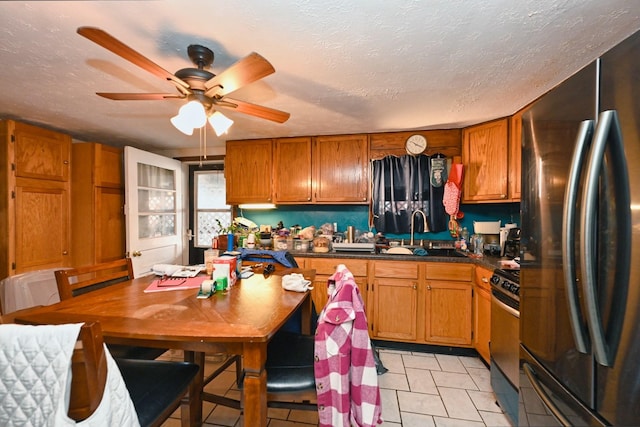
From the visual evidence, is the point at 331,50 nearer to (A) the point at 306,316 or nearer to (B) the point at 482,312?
(A) the point at 306,316

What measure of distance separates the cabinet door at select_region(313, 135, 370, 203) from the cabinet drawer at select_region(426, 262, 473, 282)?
3.09ft

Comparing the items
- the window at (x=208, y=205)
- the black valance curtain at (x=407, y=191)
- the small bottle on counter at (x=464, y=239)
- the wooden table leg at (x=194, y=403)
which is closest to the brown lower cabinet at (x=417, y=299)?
the small bottle on counter at (x=464, y=239)

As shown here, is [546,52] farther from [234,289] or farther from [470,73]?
[234,289]

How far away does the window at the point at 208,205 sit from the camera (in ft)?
11.8

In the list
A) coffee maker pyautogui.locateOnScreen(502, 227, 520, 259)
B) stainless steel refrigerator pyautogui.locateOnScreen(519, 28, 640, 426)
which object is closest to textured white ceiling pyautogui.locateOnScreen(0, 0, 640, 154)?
stainless steel refrigerator pyautogui.locateOnScreen(519, 28, 640, 426)

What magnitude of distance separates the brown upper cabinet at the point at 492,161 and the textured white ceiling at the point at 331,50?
0.19m

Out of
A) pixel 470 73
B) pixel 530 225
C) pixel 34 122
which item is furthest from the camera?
pixel 34 122

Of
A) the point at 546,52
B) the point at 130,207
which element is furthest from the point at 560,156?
the point at 130,207

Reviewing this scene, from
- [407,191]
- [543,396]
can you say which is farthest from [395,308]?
[543,396]

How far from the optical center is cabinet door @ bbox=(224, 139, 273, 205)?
2.98 meters

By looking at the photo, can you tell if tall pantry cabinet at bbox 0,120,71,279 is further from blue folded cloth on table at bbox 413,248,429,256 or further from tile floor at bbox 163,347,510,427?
blue folded cloth on table at bbox 413,248,429,256

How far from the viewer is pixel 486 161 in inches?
93.9

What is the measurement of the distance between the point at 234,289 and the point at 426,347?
75.1 inches

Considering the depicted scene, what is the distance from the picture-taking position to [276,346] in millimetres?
1357
